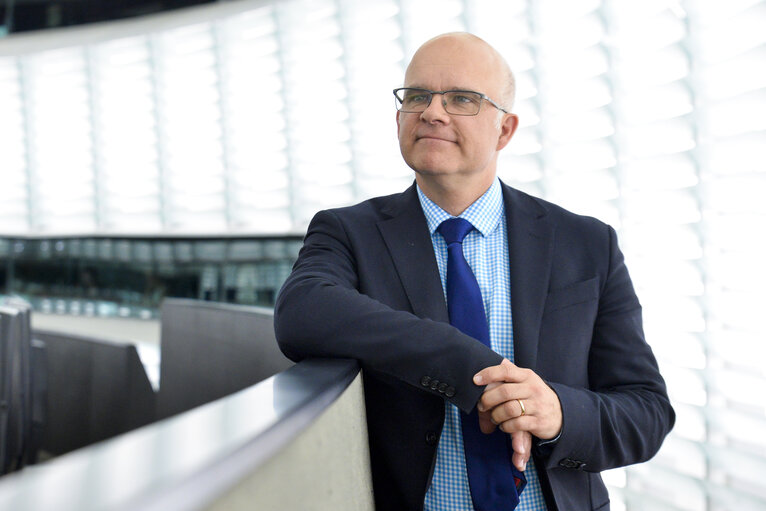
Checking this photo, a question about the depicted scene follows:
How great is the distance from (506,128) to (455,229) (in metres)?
0.56

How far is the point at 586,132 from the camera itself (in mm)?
9258

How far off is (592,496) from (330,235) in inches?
51.9

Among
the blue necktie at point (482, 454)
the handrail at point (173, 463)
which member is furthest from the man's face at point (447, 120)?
the handrail at point (173, 463)

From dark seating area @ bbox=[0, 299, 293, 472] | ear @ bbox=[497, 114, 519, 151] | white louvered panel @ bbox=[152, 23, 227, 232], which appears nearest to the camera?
ear @ bbox=[497, 114, 519, 151]

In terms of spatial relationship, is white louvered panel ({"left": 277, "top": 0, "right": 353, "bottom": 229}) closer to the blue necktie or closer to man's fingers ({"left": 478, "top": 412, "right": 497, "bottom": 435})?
the blue necktie

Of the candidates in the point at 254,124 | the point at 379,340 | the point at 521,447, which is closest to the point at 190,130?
the point at 254,124

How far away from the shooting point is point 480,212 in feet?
9.38

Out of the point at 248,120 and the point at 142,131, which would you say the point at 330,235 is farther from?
the point at 142,131

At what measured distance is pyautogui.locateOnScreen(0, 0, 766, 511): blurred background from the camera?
6680mm

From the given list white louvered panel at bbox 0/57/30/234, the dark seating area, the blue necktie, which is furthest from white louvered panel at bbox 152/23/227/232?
the blue necktie

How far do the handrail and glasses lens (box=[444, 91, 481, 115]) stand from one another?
64.0 inches

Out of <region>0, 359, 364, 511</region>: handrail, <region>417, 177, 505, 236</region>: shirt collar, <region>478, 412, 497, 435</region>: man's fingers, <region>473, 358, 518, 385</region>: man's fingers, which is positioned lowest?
<region>478, 412, 497, 435</region>: man's fingers

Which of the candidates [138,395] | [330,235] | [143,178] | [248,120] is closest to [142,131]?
[143,178]

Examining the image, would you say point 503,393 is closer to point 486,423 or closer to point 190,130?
point 486,423
